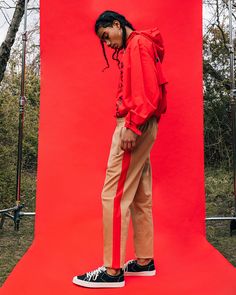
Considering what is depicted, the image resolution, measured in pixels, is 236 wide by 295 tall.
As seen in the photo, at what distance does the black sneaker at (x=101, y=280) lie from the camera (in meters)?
2.06

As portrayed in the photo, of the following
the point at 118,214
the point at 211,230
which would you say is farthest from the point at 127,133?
the point at 211,230

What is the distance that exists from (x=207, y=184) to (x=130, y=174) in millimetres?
3078

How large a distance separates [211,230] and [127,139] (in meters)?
2.04

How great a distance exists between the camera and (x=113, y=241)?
80.8 inches

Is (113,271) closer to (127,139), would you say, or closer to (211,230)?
(127,139)

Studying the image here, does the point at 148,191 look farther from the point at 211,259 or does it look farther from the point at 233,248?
the point at 233,248

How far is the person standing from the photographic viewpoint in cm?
195

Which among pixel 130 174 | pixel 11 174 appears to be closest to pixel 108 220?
pixel 130 174

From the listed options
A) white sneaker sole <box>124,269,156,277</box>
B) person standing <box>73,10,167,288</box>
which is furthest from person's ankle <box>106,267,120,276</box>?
white sneaker sole <box>124,269,156,277</box>

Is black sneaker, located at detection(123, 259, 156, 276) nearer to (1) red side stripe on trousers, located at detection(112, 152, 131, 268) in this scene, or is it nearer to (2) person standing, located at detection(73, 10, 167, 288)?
(2) person standing, located at detection(73, 10, 167, 288)

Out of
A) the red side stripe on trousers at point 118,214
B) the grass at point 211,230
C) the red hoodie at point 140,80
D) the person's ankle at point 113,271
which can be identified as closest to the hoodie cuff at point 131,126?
the red hoodie at point 140,80

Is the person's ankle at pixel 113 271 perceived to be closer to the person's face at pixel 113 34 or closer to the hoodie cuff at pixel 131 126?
the hoodie cuff at pixel 131 126

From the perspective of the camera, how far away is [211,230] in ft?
12.3

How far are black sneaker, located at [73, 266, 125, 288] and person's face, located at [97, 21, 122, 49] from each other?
1.09 metres
